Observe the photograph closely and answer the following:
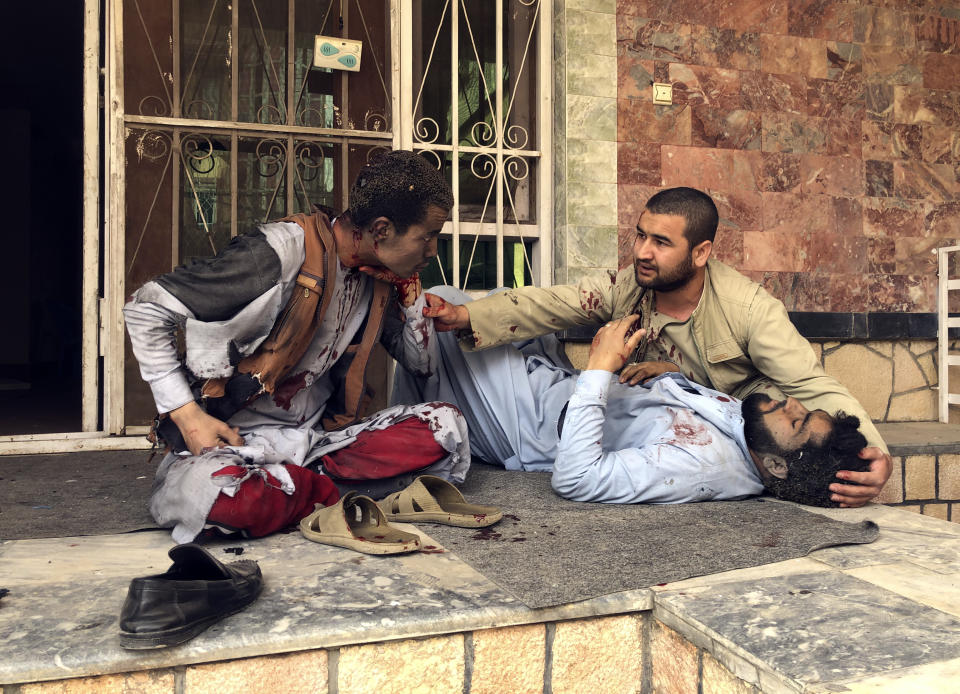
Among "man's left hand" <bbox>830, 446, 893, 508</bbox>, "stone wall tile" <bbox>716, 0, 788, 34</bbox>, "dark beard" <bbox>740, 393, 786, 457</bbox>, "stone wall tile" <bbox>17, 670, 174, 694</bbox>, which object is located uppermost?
"stone wall tile" <bbox>716, 0, 788, 34</bbox>

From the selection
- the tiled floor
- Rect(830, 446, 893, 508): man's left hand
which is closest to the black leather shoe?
the tiled floor

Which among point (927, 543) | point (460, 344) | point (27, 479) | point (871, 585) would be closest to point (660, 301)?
point (460, 344)

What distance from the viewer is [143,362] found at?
7.45ft

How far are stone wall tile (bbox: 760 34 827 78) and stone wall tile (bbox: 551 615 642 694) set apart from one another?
3841mm

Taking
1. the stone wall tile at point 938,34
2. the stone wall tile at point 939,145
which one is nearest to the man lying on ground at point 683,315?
the stone wall tile at point 939,145

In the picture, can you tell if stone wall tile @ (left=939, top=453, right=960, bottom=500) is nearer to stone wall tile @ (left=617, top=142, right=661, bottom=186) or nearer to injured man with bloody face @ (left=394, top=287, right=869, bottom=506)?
injured man with bloody face @ (left=394, top=287, right=869, bottom=506)

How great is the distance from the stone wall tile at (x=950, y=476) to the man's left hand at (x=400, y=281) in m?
2.75

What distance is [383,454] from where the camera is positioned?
264 centimetres

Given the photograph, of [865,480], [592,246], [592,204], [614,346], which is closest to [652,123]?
[592,204]

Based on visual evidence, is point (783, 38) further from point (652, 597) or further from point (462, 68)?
point (652, 597)

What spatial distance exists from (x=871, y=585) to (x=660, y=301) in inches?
61.9

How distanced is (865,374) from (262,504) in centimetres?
392

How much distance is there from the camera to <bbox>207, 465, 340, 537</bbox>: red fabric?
2115 mm

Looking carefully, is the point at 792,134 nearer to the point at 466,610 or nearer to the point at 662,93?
the point at 662,93
